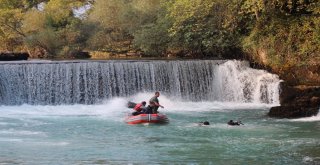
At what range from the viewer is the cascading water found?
2698 centimetres

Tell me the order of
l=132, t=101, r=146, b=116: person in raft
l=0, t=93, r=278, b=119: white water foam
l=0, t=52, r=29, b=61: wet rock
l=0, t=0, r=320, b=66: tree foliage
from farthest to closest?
l=0, t=52, r=29, b=61: wet rock, l=0, t=0, r=320, b=66: tree foliage, l=0, t=93, r=278, b=119: white water foam, l=132, t=101, r=146, b=116: person in raft

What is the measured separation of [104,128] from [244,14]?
1096 centimetres

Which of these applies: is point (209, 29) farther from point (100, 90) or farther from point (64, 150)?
point (64, 150)

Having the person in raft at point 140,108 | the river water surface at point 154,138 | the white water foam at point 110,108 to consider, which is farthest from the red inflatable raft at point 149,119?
the white water foam at point 110,108

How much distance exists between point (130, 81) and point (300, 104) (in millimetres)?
8221

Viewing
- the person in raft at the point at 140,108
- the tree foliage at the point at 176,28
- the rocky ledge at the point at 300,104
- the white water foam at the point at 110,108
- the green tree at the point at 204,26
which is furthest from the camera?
the green tree at the point at 204,26

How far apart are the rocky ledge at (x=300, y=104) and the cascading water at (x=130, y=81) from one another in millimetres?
1900

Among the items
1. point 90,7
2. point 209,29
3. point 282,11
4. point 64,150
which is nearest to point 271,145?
point 64,150

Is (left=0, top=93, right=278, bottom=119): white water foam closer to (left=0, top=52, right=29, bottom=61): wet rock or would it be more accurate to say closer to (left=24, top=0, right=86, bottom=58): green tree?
(left=0, top=52, right=29, bottom=61): wet rock

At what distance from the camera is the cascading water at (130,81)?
2698 cm

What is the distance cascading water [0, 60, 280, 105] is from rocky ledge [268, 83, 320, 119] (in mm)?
1900

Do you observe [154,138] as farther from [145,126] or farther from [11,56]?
[11,56]

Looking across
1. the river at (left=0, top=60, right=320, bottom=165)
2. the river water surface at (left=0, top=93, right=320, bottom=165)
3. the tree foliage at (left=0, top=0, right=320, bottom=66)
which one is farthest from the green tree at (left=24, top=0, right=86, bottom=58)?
the river water surface at (left=0, top=93, right=320, bottom=165)

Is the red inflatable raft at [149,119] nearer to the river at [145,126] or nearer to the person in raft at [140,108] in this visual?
the river at [145,126]
